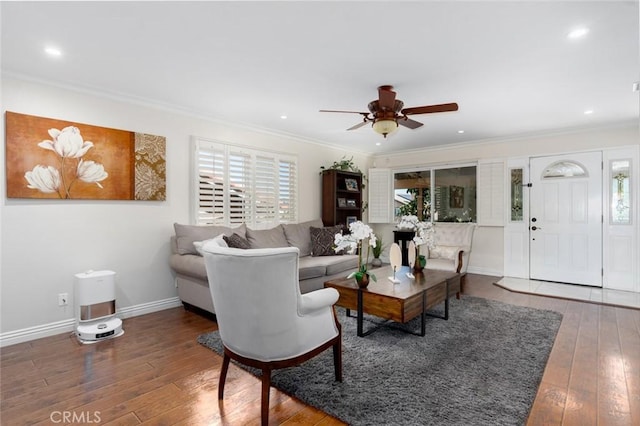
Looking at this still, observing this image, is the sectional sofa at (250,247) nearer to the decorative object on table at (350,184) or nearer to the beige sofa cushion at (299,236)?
the beige sofa cushion at (299,236)

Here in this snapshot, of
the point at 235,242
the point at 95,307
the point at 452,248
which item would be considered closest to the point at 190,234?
the point at 235,242

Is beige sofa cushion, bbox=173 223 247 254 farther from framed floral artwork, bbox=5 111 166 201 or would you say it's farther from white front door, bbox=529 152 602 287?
white front door, bbox=529 152 602 287

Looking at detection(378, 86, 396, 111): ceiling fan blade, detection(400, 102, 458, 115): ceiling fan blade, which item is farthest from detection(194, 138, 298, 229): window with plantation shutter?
detection(400, 102, 458, 115): ceiling fan blade

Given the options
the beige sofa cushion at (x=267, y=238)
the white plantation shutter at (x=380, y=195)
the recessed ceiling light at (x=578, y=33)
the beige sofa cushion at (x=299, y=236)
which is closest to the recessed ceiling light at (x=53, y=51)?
the beige sofa cushion at (x=267, y=238)

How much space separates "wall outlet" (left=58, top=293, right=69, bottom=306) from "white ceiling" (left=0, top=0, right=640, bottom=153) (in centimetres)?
212

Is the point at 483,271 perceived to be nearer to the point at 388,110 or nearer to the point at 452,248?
the point at 452,248

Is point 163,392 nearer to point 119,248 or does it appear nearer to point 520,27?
point 119,248

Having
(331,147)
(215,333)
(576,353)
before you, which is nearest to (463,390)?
(576,353)

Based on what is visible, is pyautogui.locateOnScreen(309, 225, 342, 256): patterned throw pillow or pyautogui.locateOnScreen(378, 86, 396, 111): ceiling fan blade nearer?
pyautogui.locateOnScreen(378, 86, 396, 111): ceiling fan blade

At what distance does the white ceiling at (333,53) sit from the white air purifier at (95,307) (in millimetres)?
1963

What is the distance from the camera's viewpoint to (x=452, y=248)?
5.07 metres

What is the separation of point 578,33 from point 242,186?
3957 millimetres

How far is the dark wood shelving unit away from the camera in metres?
5.79

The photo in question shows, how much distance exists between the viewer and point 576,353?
2686 millimetres
